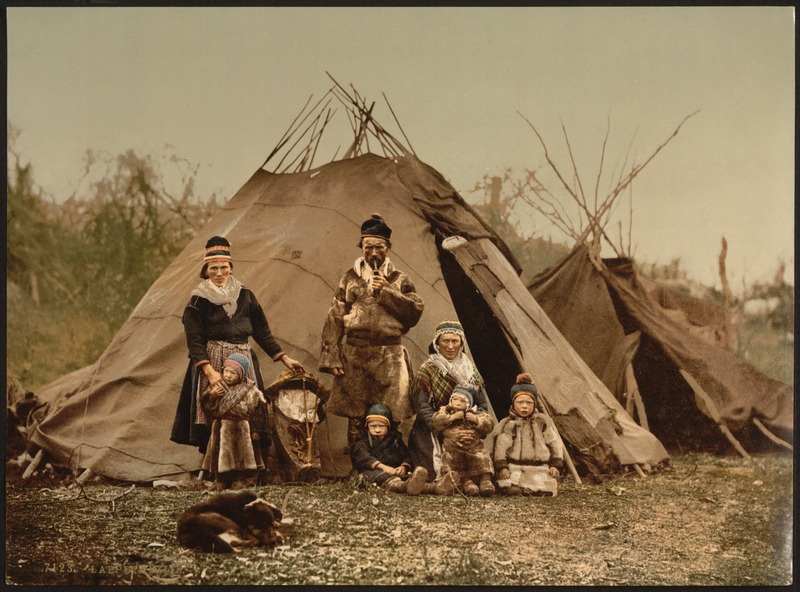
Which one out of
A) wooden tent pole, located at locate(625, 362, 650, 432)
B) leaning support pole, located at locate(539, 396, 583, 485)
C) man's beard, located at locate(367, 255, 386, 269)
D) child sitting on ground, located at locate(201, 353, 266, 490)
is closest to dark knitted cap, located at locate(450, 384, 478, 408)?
leaning support pole, located at locate(539, 396, 583, 485)

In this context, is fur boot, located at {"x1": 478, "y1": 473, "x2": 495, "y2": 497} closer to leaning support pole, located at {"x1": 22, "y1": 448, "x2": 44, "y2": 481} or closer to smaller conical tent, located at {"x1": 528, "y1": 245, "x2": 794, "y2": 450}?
smaller conical tent, located at {"x1": 528, "y1": 245, "x2": 794, "y2": 450}

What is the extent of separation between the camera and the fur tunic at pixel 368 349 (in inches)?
270

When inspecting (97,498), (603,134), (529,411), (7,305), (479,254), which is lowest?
(97,498)

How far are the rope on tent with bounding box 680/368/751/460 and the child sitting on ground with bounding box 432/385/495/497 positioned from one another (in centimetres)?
153

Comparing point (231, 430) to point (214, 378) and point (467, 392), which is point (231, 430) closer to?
point (214, 378)

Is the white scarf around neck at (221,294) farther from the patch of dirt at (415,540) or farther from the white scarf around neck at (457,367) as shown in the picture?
the white scarf around neck at (457,367)

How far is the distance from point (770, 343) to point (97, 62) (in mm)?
4398

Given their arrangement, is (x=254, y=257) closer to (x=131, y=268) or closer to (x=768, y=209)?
(x=131, y=268)

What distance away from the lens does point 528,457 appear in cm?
682

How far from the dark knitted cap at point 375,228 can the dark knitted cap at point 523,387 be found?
3.71 feet

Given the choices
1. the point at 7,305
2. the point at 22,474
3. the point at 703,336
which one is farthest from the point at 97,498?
the point at 703,336

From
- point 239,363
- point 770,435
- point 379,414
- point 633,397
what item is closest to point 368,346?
point 379,414

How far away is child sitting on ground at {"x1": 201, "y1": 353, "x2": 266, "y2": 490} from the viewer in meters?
6.66

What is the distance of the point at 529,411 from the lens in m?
6.90
